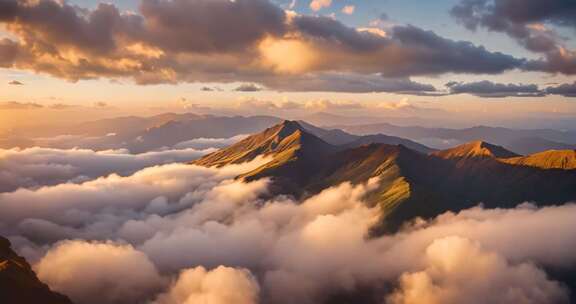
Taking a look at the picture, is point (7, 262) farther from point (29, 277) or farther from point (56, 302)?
point (56, 302)

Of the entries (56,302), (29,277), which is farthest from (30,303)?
(29,277)

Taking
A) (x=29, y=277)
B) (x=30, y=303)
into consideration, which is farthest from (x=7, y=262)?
(x=30, y=303)

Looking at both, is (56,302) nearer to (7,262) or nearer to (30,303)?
(30,303)

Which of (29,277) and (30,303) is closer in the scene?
(30,303)

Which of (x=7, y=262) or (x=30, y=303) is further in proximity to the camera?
(x=7, y=262)

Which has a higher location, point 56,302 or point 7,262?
point 7,262

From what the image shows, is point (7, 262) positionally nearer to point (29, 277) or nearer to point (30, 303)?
point (29, 277)

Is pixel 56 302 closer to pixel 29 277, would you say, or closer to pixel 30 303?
pixel 30 303
